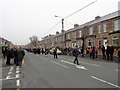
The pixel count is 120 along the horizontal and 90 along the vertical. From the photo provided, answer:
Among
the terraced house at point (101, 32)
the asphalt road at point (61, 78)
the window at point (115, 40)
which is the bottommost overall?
the asphalt road at point (61, 78)

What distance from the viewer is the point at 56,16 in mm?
54750

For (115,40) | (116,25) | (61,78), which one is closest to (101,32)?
(116,25)

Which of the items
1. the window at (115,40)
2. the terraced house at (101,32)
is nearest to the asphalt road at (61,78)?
the window at (115,40)

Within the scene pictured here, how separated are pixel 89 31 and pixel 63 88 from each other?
4343cm

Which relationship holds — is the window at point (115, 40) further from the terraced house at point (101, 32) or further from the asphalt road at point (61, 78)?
the asphalt road at point (61, 78)

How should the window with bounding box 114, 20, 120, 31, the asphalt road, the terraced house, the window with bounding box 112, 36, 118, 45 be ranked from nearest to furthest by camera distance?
the asphalt road < the window with bounding box 112, 36, 118, 45 < the window with bounding box 114, 20, 120, 31 < the terraced house

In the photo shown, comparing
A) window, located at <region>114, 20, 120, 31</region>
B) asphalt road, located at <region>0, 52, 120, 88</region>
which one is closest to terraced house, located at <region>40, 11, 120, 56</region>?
window, located at <region>114, 20, 120, 31</region>

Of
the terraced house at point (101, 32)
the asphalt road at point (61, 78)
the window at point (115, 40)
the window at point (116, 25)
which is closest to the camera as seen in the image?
the asphalt road at point (61, 78)

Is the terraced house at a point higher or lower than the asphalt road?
higher

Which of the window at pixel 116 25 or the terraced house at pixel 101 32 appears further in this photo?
the terraced house at pixel 101 32

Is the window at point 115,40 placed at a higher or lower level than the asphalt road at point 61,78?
higher

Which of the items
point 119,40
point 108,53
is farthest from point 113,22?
point 108,53

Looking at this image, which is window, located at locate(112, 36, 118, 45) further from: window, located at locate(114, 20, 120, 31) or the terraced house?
window, located at locate(114, 20, 120, 31)

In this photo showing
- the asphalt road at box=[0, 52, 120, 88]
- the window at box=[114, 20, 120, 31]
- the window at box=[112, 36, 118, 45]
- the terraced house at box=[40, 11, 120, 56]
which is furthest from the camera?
the terraced house at box=[40, 11, 120, 56]
